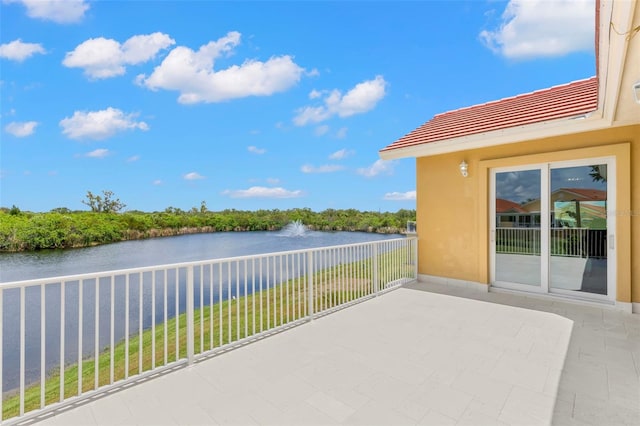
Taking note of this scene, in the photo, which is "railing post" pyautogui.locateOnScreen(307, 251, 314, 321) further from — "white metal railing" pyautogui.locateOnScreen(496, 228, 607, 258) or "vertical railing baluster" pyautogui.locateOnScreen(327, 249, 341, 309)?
"white metal railing" pyautogui.locateOnScreen(496, 228, 607, 258)

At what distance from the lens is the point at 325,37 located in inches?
471

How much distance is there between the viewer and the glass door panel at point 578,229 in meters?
4.36

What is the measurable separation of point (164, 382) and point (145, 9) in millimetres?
13126

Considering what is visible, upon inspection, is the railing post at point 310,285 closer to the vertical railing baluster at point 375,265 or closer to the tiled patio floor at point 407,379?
the tiled patio floor at point 407,379

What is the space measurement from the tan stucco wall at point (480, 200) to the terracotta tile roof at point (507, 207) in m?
0.20

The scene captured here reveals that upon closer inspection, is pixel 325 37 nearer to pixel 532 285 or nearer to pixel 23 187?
pixel 532 285

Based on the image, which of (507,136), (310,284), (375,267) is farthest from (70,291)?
(507,136)

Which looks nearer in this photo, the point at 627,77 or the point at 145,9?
the point at 627,77

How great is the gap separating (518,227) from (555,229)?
50 cm

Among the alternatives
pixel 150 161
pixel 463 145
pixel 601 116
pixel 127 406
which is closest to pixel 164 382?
pixel 127 406

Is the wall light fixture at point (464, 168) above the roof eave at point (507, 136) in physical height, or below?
below

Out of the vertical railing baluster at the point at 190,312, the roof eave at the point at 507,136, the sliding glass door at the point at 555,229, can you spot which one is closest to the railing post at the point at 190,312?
the vertical railing baluster at the point at 190,312

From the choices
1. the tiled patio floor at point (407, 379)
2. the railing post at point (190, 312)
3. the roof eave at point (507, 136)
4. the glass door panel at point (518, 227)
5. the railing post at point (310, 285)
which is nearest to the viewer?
the tiled patio floor at point (407, 379)

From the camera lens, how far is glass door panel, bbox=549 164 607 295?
4359 mm
